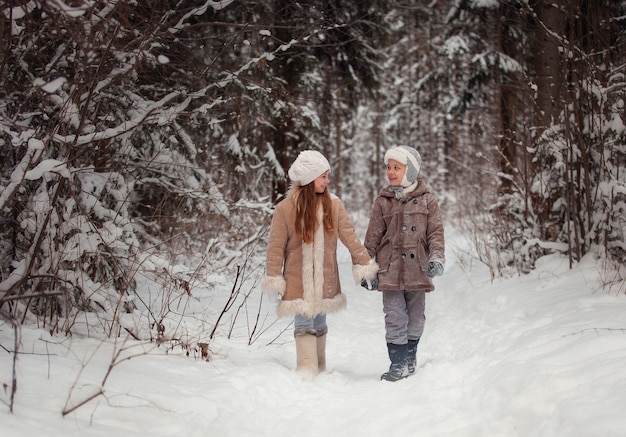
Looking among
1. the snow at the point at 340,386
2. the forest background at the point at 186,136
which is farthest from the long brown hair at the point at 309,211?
the snow at the point at 340,386

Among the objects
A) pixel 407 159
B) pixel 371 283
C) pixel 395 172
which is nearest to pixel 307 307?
pixel 371 283

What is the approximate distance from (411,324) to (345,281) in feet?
16.5

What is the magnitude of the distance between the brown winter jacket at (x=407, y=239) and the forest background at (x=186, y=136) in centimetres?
147

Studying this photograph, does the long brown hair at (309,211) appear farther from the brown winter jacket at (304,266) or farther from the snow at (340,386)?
the snow at (340,386)

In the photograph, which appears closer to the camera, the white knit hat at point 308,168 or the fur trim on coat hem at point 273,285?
the fur trim on coat hem at point 273,285

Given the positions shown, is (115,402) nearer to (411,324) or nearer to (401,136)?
(411,324)

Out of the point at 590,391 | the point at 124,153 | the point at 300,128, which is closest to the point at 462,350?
the point at 590,391

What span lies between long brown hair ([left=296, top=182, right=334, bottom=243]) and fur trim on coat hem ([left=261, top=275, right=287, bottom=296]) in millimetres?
371

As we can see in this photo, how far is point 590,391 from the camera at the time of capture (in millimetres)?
2801

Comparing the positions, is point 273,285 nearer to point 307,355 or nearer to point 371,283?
point 307,355

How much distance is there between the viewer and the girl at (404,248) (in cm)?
430

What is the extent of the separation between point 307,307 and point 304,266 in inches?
12.6

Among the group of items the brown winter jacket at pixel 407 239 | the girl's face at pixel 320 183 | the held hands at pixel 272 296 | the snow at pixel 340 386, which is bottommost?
the snow at pixel 340 386

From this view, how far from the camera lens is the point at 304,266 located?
4.19 m
